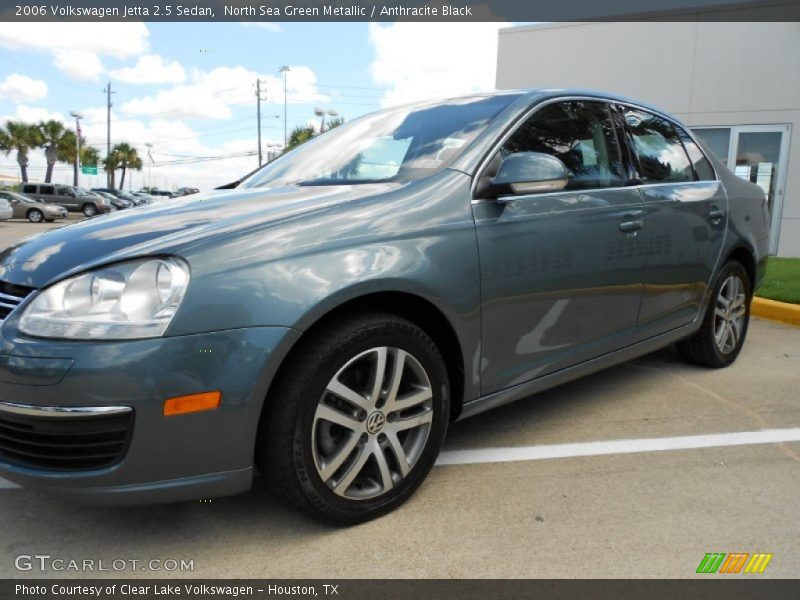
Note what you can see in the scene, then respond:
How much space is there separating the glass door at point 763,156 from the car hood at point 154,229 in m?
10.7

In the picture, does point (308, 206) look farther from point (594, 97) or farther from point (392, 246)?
point (594, 97)

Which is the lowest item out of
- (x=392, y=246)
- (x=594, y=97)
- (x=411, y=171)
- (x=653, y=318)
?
(x=653, y=318)

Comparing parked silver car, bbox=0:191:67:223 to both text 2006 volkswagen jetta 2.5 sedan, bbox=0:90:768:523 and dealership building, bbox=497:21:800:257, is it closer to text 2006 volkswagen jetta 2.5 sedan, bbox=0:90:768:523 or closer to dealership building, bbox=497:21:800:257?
dealership building, bbox=497:21:800:257

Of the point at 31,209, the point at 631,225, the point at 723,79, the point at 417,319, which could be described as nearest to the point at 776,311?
the point at 631,225

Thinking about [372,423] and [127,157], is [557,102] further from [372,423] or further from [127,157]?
[127,157]

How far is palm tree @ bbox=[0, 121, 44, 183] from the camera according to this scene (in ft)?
183

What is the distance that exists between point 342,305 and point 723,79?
38.8 feet

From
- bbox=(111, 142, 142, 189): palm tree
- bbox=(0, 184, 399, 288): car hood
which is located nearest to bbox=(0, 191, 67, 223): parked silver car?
bbox=(0, 184, 399, 288): car hood

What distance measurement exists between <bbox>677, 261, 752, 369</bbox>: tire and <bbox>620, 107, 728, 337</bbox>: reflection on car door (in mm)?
253

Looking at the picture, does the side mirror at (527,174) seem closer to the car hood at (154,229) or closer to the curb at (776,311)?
the car hood at (154,229)
